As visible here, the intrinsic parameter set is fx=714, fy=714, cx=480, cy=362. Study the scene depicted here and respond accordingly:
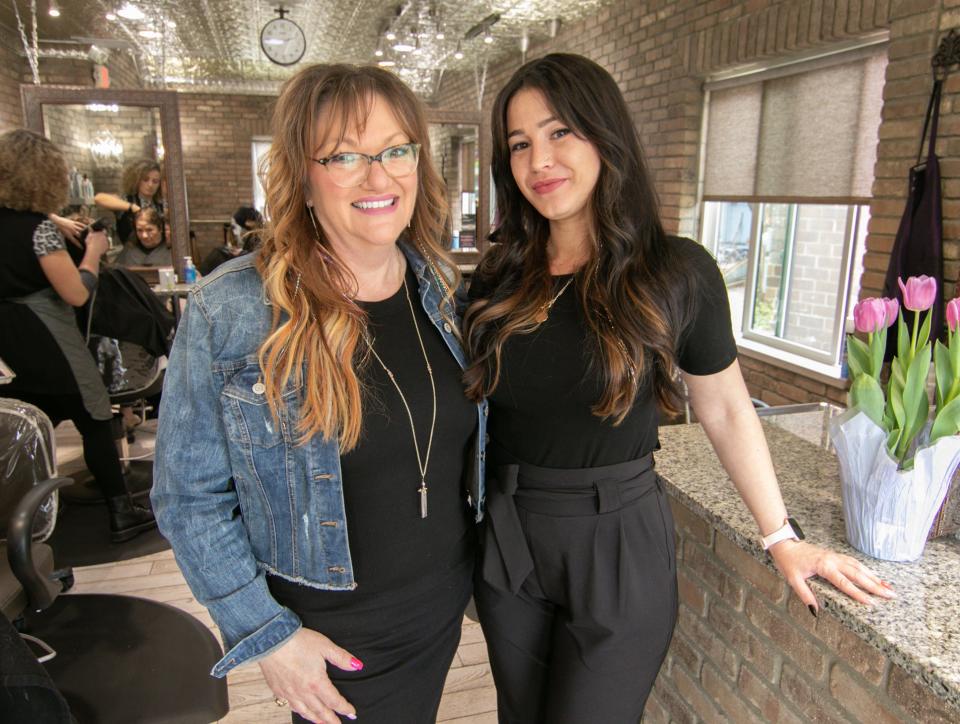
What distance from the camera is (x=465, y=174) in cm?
667

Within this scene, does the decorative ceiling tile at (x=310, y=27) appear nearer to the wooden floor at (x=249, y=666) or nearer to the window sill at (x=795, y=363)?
the window sill at (x=795, y=363)

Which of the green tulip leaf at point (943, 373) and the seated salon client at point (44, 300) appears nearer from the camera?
the green tulip leaf at point (943, 373)

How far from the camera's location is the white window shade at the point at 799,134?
3.81 metres

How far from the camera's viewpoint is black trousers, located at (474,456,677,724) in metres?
1.21

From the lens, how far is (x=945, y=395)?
1.04 metres

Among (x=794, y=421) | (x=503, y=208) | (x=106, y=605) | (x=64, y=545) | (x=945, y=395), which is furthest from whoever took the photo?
(x=64, y=545)

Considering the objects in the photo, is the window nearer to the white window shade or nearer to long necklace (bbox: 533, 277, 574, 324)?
the white window shade

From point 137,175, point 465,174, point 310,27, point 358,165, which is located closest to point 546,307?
point 358,165

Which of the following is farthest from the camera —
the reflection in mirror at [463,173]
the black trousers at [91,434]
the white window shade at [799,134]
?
the reflection in mirror at [463,173]

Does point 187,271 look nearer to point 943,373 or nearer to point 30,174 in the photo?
point 30,174

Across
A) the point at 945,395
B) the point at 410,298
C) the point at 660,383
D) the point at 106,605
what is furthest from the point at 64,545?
the point at 945,395

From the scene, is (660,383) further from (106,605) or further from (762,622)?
(106,605)

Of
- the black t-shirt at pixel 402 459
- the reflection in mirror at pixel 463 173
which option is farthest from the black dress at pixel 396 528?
the reflection in mirror at pixel 463 173

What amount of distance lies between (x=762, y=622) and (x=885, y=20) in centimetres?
328
